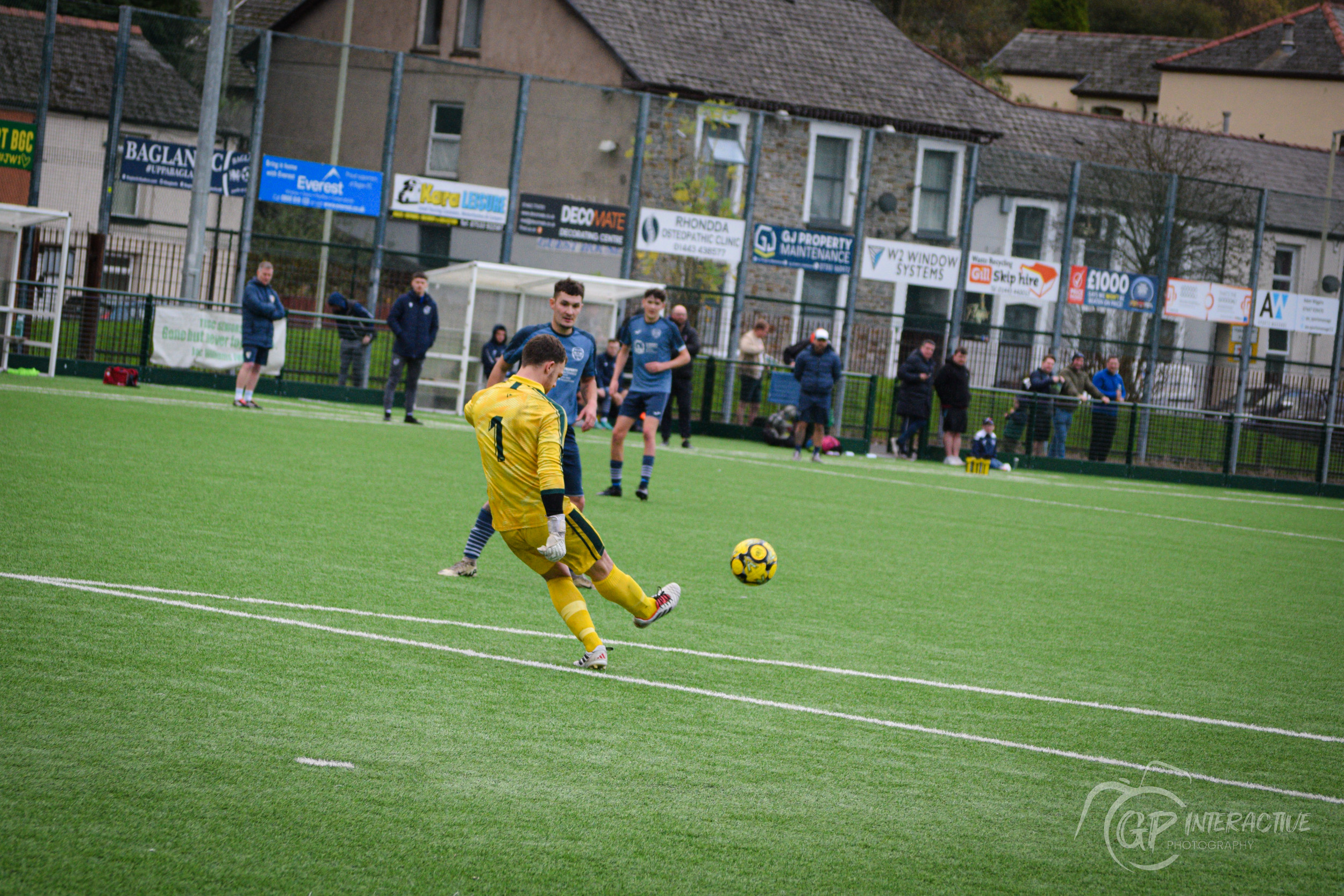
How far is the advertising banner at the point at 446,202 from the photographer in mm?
24984

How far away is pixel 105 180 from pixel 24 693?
66.3 feet

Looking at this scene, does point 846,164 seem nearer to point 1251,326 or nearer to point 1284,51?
point 1251,326

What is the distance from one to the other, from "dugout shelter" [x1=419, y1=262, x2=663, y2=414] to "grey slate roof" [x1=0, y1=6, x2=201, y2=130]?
18.9 ft

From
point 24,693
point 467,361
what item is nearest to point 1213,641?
point 24,693

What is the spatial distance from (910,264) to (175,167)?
14.3 metres

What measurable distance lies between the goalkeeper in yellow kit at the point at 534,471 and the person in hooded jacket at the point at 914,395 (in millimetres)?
Result: 18810

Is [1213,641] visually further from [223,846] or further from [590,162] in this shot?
[590,162]

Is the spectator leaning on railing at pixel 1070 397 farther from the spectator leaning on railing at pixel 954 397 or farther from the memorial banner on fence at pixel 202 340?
the memorial banner on fence at pixel 202 340

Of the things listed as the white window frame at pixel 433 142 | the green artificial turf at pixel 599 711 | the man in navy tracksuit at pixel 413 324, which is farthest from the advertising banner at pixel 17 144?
the green artificial turf at pixel 599 711

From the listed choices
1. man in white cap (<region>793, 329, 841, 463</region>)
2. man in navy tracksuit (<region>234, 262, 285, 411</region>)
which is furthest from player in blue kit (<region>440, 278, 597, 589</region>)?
man in white cap (<region>793, 329, 841, 463</region>)

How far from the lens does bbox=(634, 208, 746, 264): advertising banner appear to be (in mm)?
26375

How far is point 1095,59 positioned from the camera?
62469mm

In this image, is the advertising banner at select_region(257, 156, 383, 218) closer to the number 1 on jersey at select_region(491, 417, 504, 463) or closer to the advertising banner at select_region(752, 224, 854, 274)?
the advertising banner at select_region(752, 224, 854, 274)

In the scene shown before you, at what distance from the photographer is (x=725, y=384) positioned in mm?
26125
